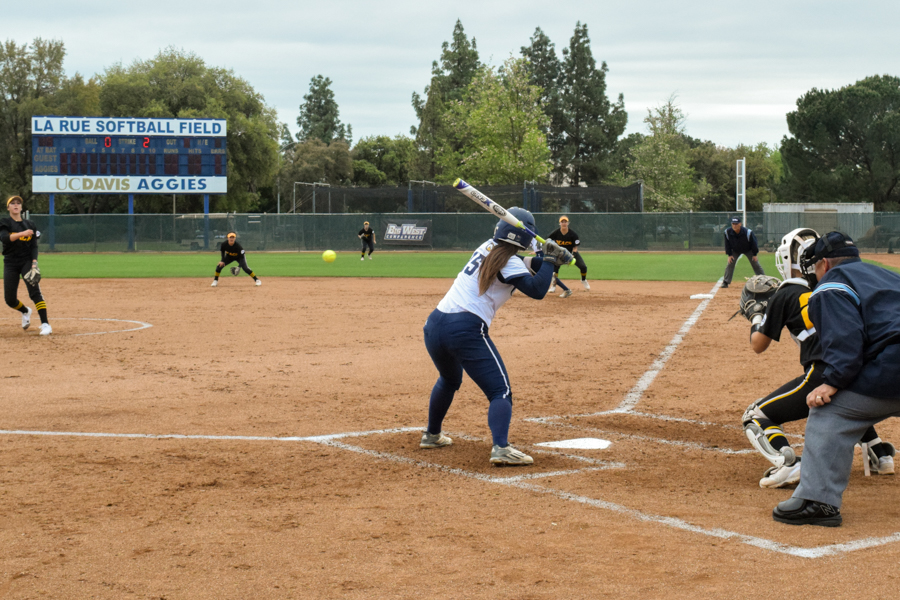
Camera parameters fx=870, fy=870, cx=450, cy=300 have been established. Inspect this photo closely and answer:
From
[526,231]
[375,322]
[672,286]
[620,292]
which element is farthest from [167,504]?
[672,286]

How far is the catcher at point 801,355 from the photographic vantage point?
208 inches

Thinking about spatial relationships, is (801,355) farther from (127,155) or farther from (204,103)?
(204,103)

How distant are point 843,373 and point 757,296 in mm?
1528

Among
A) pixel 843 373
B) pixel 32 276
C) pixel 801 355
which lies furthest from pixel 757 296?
pixel 32 276

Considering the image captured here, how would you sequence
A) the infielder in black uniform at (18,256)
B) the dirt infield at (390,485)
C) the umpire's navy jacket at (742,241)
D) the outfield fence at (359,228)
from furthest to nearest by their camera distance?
the outfield fence at (359,228), the umpire's navy jacket at (742,241), the infielder in black uniform at (18,256), the dirt infield at (390,485)

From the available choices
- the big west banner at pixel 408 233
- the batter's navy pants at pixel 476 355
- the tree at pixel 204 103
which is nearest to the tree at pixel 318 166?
the tree at pixel 204 103

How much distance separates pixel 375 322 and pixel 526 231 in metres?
9.20

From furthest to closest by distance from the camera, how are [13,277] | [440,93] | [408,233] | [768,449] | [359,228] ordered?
1. [440,93]
2. [408,233]
3. [359,228]
4. [13,277]
5. [768,449]

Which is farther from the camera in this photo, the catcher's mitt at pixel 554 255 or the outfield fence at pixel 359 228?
the outfield fence at pixel 359 228

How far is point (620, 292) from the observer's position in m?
21.1

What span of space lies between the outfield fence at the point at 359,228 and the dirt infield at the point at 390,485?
34.8m

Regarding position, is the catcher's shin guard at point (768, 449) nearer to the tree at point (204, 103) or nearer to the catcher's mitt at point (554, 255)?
the catcher's mitt at point (554, 255)

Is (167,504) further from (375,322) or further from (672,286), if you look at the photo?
(672,286)

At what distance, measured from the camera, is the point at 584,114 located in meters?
83.6
